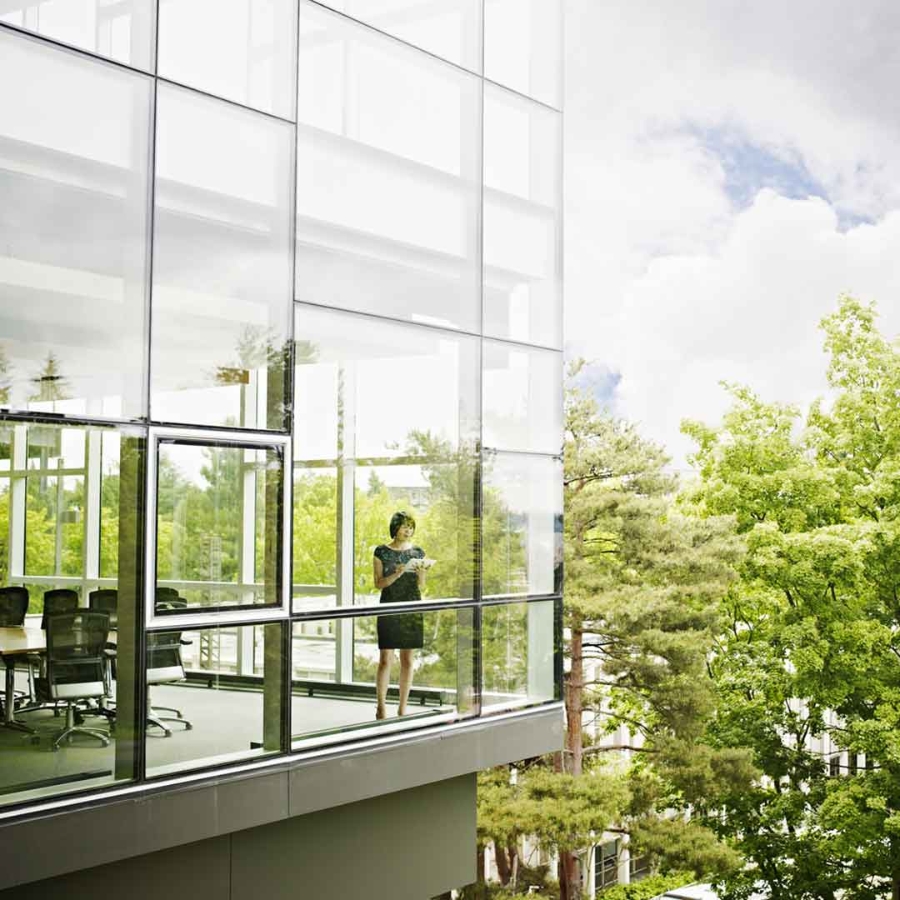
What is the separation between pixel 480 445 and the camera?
8.53m

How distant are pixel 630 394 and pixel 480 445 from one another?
5977 cm

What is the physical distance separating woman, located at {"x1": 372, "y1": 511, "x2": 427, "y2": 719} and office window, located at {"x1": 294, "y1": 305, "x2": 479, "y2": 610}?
75mm

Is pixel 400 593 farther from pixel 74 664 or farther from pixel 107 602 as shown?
pixel 74 664

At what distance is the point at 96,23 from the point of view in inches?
237

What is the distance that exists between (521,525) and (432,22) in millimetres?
3648

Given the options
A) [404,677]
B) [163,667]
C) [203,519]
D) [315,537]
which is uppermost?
[203,519]

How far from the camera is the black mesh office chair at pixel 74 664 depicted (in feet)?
18.7

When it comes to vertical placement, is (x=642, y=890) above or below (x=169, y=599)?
below

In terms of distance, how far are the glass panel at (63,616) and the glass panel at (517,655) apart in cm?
316

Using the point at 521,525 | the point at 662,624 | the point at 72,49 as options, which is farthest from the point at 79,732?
the point at 662,624

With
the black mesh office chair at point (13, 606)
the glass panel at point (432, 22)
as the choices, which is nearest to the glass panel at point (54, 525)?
the black mesh office chair at point (13, 606)

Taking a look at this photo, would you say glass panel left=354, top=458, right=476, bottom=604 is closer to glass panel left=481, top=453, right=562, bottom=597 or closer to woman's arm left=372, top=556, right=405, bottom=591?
woman's arm left=372, top=556, right=405, bottom=591

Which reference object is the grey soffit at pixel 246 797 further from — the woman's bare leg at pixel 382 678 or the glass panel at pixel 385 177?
the glass panel at pixel 385 177

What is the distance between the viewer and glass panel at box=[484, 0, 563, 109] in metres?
8.81
